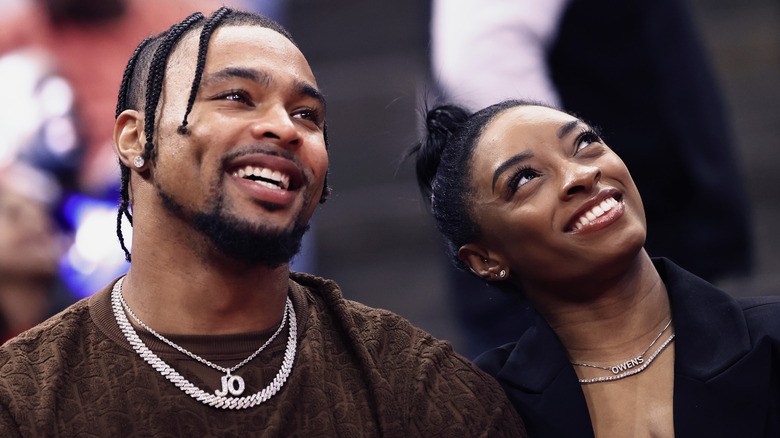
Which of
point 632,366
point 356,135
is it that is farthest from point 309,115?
point 356,135

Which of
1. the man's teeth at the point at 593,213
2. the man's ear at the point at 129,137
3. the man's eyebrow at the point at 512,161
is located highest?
the man's ear at the point at 129,137

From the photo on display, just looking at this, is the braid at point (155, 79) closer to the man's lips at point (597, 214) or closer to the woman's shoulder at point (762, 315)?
the man's lips at point (597, 214)

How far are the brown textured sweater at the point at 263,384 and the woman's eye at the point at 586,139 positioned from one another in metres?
0.72

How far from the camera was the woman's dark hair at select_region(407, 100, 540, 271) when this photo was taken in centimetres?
297

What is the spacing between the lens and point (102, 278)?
14.2 ft

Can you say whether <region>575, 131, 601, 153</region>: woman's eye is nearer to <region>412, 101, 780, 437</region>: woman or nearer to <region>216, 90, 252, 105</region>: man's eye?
<region>412, 101, 780, 437</region>: woman

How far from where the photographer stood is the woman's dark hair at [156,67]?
243 cm

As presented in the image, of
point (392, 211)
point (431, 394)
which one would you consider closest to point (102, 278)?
point (392, 211)

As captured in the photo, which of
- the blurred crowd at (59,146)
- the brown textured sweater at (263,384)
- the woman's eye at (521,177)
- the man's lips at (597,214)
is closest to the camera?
the brown textured sweater at (263,384)

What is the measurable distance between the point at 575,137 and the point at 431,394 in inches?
35.4

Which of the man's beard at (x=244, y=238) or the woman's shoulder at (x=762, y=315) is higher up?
the man's beard at (x=244, y=238)

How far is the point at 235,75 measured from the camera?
240cm

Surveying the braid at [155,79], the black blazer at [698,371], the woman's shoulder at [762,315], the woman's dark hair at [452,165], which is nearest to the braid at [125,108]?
the braid at [155,79]

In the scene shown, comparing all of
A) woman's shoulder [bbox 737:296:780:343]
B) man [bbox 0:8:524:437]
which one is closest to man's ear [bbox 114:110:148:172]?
man [bbox 0:8:524:437]
